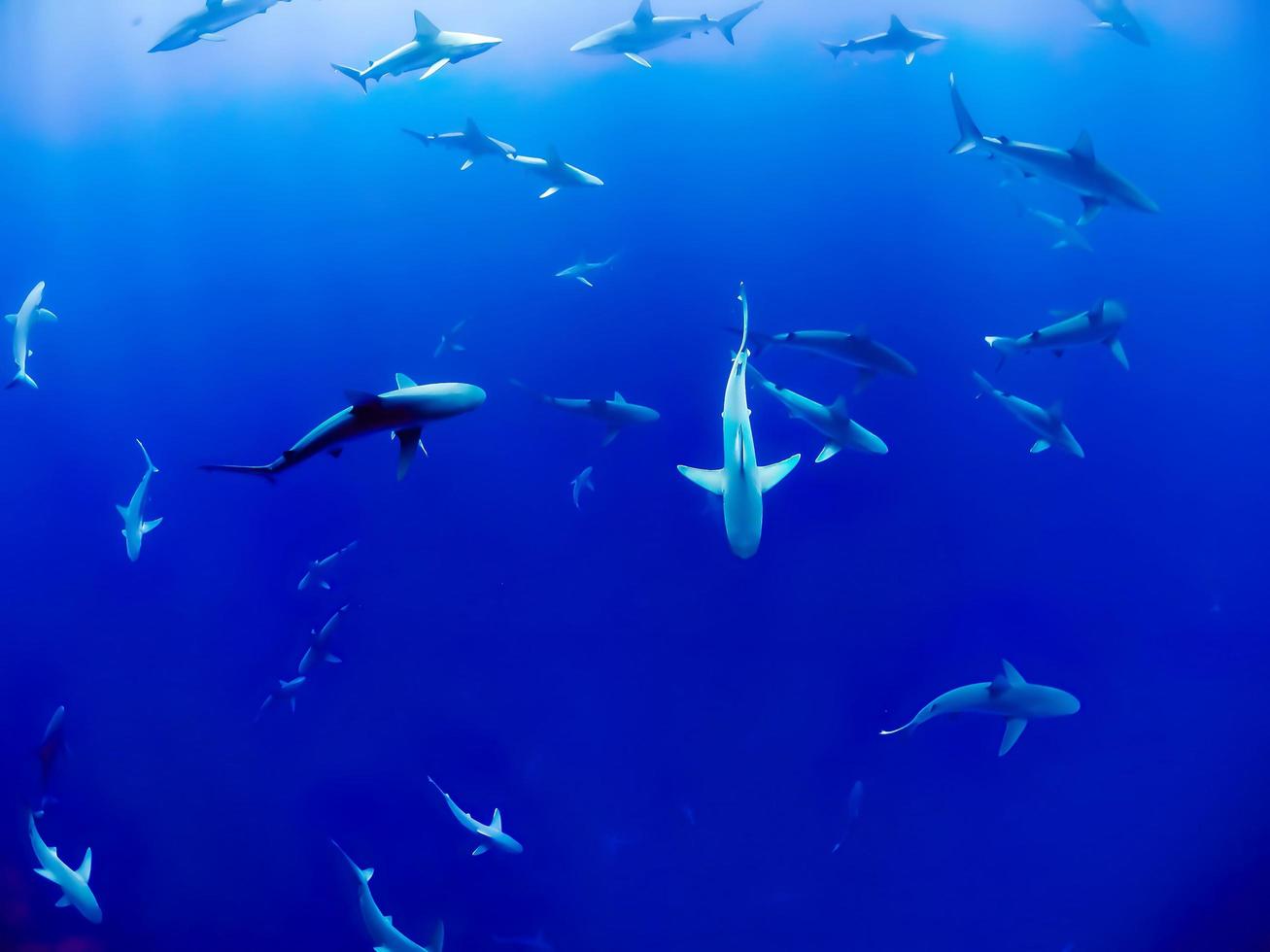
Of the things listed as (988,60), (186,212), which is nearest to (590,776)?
(186,212)

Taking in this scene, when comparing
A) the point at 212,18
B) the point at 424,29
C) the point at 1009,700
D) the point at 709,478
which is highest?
the point at 212,18

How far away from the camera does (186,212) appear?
855cm

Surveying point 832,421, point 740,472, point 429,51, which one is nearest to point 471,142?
point 429,51

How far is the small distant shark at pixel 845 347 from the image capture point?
4.56m

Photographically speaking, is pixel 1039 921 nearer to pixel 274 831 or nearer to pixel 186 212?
pixel 274 831

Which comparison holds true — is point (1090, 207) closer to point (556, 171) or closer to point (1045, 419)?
point (1045, 419)

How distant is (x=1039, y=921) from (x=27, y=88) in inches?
504

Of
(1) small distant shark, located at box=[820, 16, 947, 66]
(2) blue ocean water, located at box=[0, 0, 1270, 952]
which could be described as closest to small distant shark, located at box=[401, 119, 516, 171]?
(1) small distant shark, located at box=[820, 16, 947, 66]

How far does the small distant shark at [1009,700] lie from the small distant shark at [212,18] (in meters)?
5.82

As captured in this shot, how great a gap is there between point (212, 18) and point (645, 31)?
2777 millimetres

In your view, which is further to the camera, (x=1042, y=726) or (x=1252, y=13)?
(x=1252, y=13)

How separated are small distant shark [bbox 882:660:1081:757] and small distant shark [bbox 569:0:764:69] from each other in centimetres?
459

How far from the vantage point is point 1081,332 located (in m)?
4.57

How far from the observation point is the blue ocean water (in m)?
7.46
